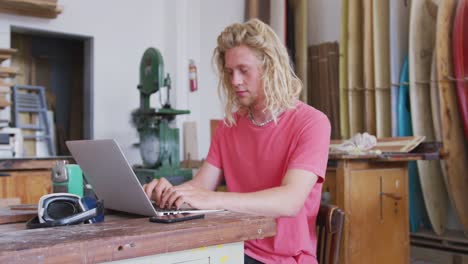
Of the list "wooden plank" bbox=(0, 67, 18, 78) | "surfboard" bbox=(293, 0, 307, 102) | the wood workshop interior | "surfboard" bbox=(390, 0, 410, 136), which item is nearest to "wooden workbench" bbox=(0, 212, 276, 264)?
the wood workshop interior

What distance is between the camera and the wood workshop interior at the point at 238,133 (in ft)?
3.70

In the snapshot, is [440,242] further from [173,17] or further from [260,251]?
[173,17]

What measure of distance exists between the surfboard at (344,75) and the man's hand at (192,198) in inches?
136

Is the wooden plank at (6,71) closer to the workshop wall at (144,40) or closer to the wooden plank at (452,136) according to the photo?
the workshop wall at (144,40)

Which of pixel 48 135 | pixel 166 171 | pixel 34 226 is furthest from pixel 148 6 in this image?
pixel 34 226

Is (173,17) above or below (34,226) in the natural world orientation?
above

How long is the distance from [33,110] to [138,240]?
4027 mm

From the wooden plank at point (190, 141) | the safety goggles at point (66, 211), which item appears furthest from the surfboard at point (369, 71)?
the safety goggles at point (66, 211)

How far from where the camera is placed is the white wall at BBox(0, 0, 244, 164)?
4.80 meters

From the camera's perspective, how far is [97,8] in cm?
486

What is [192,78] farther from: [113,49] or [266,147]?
[266,147]

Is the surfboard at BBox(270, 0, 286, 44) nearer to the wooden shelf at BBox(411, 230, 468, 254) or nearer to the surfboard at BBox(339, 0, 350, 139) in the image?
the surfboard at BBox(339, 0, 350, 139)

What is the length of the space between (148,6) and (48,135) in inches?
65.1

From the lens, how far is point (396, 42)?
4.22 meters
